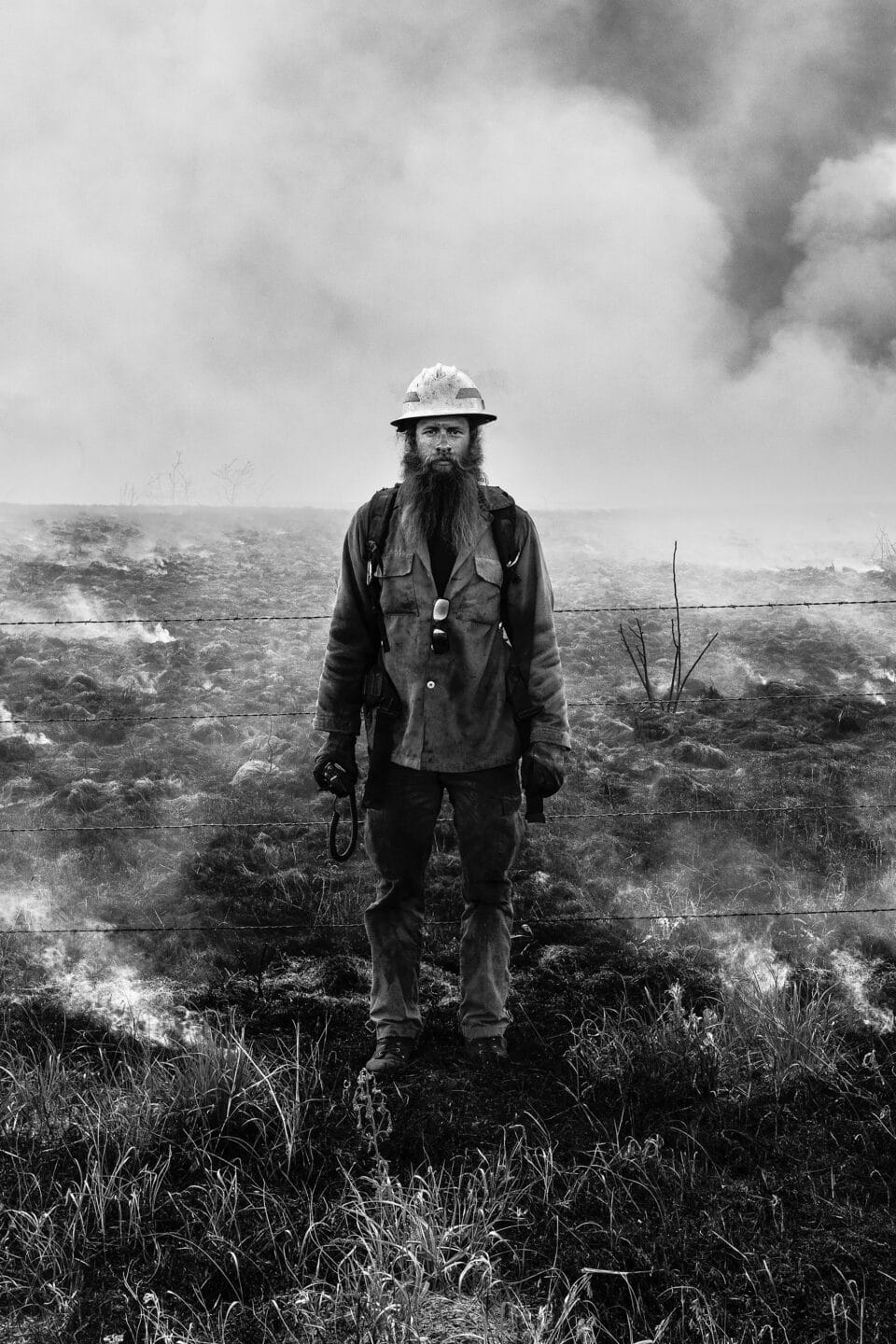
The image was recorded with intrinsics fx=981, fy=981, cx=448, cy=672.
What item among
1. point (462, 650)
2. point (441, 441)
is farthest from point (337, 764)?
point (441, 441)

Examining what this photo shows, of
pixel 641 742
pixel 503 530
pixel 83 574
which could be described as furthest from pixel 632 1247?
pixel 83 574

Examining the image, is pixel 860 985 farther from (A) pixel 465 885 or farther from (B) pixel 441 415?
(B) pixel 441 415

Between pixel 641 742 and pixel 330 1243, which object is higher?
pixel 641 742

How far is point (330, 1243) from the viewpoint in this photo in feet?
8.02

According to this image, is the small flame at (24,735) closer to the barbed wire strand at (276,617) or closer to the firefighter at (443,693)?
the barbed wire strand at (276,617)

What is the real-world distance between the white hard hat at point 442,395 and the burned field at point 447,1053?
87.6 inches

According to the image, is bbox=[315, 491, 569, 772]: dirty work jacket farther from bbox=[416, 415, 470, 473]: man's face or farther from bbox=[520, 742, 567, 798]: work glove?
bbox=[416, 415, 470, 473]: man's face

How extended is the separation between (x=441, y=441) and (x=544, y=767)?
47.3 inches

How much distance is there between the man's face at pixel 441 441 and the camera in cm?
343

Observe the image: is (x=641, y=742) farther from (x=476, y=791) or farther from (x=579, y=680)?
(x=476, y=791)

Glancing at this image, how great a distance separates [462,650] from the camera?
3441 millimetres

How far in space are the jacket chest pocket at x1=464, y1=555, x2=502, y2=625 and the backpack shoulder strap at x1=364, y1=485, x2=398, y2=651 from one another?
328 mm

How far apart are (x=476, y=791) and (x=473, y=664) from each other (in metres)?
0.45

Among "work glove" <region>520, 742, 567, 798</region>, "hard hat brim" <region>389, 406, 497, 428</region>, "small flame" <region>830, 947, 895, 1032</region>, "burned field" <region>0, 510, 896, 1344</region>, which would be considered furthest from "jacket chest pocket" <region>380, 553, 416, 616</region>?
"small flame" <region>830, 947, 895, 1032</region>
